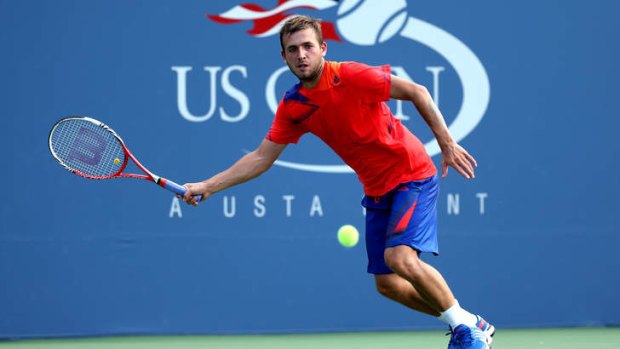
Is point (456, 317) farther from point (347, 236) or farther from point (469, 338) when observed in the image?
point (347, 236)

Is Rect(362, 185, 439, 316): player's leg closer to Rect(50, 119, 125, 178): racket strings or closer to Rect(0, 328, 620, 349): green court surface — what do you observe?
Rect(0, 328, 620, 349): green court surface

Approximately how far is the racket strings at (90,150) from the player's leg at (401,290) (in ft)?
4.47

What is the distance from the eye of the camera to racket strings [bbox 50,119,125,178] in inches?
209

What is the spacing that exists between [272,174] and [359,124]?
2041mm

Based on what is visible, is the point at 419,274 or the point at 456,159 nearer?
the point at 456,159

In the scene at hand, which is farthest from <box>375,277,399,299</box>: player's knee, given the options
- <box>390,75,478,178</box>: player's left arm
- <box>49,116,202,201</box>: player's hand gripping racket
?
<box>49,116,202,201</box>: player's hand gripping racket

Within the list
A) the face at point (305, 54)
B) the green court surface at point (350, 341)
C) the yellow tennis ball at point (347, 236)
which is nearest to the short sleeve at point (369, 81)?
the face at point (305, 54)

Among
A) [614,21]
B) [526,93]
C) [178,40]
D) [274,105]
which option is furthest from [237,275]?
[614,21]

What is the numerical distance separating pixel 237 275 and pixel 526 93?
2096mm

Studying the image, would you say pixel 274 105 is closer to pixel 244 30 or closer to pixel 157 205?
pixel 244 30

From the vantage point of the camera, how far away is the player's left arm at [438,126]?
4520 mm

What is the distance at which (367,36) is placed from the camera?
671cm

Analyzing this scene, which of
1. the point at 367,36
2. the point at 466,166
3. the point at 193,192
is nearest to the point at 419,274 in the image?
the point at 466,166

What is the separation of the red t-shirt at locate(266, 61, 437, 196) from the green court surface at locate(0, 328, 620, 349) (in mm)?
1468
